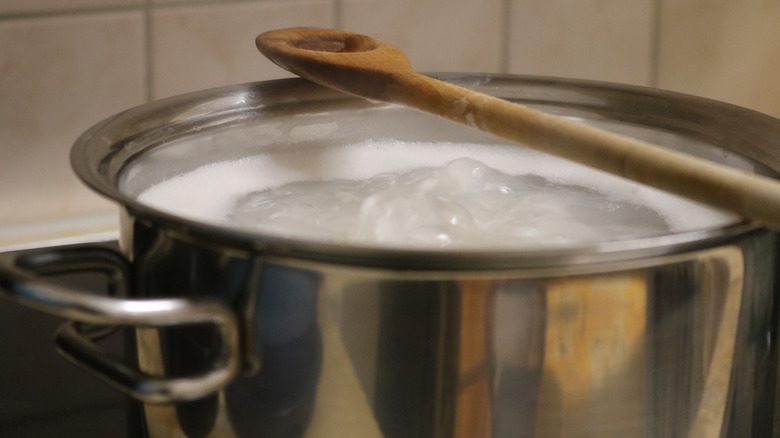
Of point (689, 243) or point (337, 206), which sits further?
point (337, 206)

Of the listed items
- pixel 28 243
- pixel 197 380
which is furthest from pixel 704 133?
pixel 28 243

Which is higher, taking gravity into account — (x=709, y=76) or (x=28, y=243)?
(x=709, y=76)

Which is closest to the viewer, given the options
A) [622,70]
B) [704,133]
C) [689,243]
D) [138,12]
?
[689,243]

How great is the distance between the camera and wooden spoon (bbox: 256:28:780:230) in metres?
0.34

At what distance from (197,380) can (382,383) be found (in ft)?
0.23

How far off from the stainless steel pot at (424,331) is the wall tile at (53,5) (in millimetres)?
264

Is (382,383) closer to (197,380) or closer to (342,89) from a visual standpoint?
(197,380)

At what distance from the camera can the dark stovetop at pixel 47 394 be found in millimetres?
492

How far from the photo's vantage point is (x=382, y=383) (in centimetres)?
33

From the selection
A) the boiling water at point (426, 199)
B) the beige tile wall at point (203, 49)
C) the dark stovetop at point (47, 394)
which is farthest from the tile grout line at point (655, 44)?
the dark stovetop at point (47, 394)

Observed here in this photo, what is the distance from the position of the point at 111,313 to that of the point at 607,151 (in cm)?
22

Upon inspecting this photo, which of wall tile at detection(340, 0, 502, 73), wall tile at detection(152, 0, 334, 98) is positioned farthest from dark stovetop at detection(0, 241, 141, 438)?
wall tile at detection(340, 0, 502, 73)

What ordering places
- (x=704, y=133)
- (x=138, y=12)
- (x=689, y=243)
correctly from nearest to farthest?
(x=689, y=243) < (x=704, y=133) < (x=138, y=12)

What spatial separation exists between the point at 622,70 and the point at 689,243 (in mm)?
577
